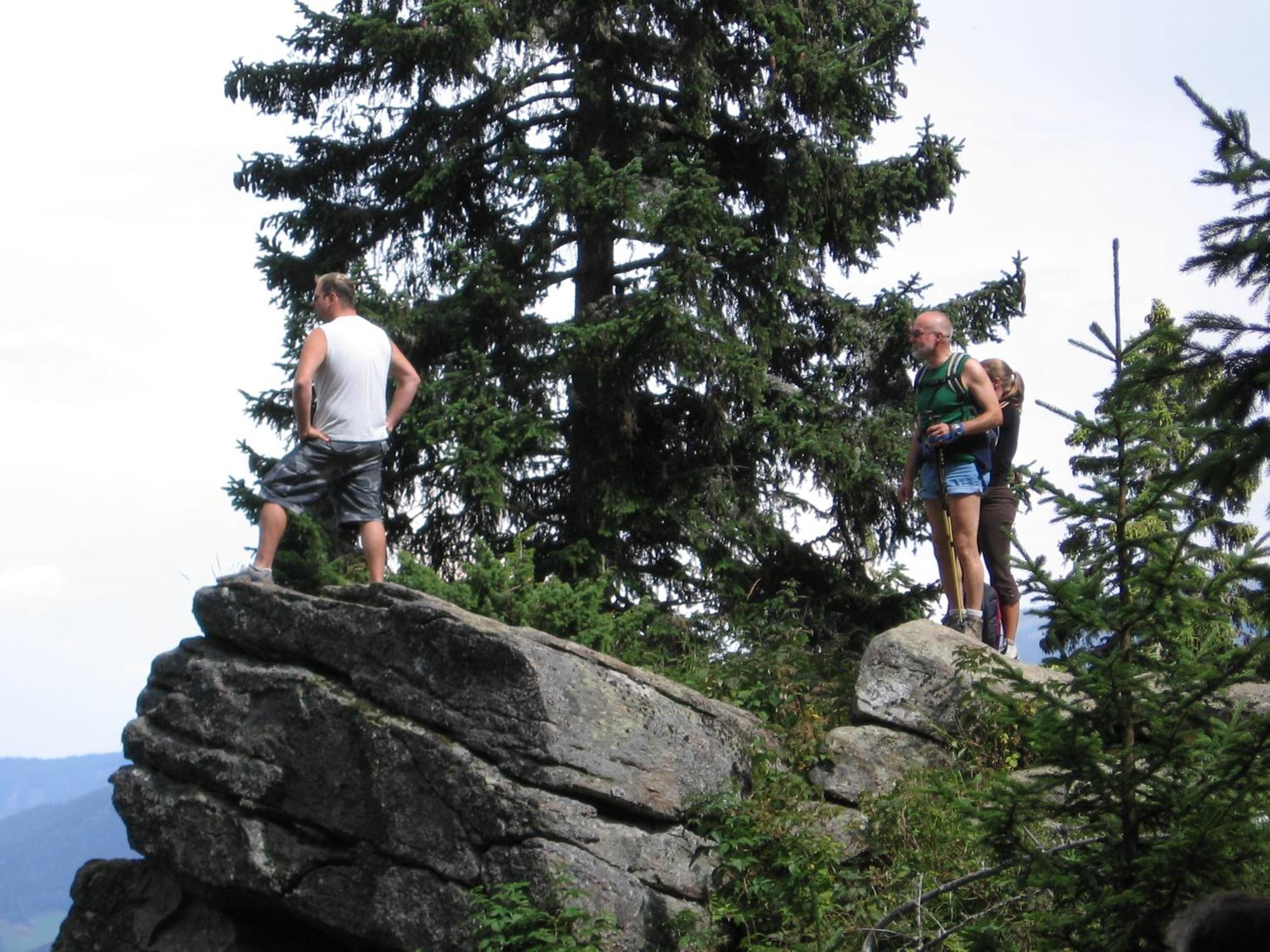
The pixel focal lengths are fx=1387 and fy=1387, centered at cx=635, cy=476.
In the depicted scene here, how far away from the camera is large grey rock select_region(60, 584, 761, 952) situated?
7840 mm

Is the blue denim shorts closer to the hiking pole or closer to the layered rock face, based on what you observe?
the hiking pole

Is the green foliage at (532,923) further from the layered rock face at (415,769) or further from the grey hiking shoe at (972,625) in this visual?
the grey hiking shoe at (972,625)

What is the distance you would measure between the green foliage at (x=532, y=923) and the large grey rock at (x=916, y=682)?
8.92 ft

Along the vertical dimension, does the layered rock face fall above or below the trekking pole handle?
below

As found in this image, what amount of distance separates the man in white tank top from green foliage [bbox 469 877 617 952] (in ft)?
7.65

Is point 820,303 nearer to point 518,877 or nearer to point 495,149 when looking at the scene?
point 495,149

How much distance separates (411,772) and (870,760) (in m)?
3.00

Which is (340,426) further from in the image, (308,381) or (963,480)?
(963,480)

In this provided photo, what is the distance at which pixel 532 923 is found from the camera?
745 cm

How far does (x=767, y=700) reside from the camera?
31.8ft

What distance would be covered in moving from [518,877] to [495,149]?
27.6ft

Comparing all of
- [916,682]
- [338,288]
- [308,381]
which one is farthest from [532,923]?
[338,288]

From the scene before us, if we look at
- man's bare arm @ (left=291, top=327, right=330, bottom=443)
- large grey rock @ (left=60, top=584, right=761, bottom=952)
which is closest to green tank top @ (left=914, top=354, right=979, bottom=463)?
large grey rock @ (left=60, top=584, right=761, bottom=952)

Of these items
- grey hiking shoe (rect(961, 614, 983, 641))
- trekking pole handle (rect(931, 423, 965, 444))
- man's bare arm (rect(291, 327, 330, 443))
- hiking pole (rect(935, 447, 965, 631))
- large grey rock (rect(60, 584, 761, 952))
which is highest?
man's bare arm (rect(291, 327, 330, 443))
